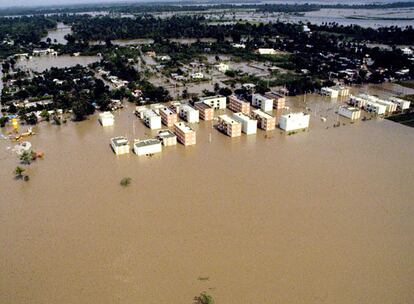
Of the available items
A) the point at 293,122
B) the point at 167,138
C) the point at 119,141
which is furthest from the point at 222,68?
the point at 119,141

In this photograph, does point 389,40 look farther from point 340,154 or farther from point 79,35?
point 79,35

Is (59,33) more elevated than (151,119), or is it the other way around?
(151,119)

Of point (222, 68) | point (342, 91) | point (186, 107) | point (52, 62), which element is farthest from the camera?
point (52, 62)

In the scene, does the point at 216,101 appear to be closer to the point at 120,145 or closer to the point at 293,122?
the point at 293,122

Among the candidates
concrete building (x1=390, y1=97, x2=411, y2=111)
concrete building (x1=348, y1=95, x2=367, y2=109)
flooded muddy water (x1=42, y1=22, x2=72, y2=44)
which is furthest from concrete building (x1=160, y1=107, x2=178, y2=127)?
flooded muddy water (x1=42, y1=22, x2=72, y2=44)

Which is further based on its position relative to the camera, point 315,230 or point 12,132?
point 12,132

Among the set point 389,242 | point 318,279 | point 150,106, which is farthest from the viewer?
point 150,106

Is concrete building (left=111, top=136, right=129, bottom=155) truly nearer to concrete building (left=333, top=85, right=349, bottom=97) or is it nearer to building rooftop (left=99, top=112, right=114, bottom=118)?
building rooftop (left=99, top=112, right=114, bottom=118)

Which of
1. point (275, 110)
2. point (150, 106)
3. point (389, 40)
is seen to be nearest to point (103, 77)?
point (150, 106)
